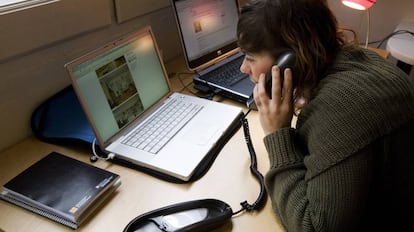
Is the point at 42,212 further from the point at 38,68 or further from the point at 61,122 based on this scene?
the point at 38,68

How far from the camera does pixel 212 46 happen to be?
139cm

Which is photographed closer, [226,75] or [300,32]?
[300,32]

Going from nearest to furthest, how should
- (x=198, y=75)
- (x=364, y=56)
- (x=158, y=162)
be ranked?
(x=364, y=56)
(x=158, y=162)
(x=198, y=75)

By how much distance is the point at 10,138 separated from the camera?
39.4 inches

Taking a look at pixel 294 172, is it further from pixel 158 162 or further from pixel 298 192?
pixel 158 162

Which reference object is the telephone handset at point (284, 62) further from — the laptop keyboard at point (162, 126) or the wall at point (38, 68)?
the wall at point (38, 68)

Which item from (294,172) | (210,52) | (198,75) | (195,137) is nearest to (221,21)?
(210,52)

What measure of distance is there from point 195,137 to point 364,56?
0.48 m

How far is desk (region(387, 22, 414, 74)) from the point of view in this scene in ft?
4.66

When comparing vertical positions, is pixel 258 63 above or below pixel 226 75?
above

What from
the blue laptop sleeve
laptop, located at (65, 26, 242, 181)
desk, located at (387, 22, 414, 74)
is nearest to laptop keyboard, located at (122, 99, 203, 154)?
laptop, located at (65, 26, 242, 181)

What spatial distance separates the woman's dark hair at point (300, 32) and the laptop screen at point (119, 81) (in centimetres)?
40

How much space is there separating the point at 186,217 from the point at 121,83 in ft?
1.50

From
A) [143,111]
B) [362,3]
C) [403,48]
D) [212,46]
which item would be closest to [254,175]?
[143,111]
